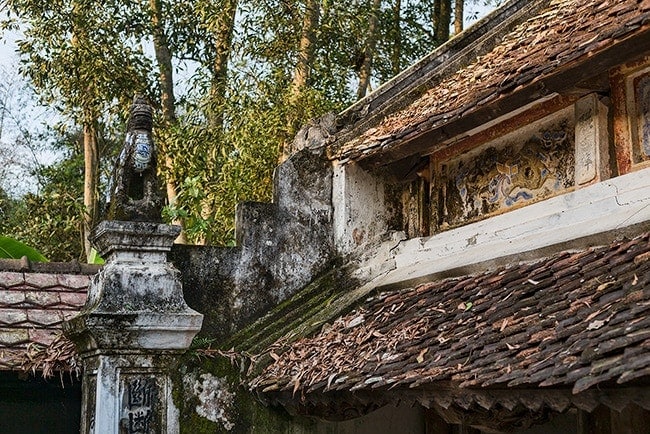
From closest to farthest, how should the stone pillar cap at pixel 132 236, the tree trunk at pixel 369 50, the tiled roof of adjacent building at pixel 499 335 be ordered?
the tiled roof of adjacent building at pixel 499 335, the stone pillar cap at pixel 132 236, the tree trunk at pixel 369 50

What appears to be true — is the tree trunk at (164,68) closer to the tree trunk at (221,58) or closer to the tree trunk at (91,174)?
the tree trunk at (221,58)

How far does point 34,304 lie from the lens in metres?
7.68

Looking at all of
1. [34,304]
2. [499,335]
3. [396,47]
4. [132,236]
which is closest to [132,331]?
[132,236]

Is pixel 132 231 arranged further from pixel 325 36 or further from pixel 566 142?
pixel 325 36

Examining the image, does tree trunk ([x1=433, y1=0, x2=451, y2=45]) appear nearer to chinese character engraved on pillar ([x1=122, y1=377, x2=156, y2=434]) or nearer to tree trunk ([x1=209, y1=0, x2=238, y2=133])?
tree trunk ([x1=209, y1=0, x2=238, y2=133])

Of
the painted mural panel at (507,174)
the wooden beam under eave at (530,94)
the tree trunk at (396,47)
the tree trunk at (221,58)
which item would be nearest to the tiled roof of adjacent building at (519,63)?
the wooden beam under eave at (530,94)

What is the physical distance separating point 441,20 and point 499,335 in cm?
1216

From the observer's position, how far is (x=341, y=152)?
26.9 feet

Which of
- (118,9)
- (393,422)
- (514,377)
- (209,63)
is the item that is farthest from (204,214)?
(514,377)

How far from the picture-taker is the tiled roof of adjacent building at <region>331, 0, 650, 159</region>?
17.9 ft

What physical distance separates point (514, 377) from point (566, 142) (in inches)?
104

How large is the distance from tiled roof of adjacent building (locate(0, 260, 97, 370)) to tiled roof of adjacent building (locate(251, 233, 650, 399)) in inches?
71.0

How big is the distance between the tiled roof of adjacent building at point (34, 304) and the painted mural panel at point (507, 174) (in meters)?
3.33

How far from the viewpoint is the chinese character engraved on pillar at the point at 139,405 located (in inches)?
262
